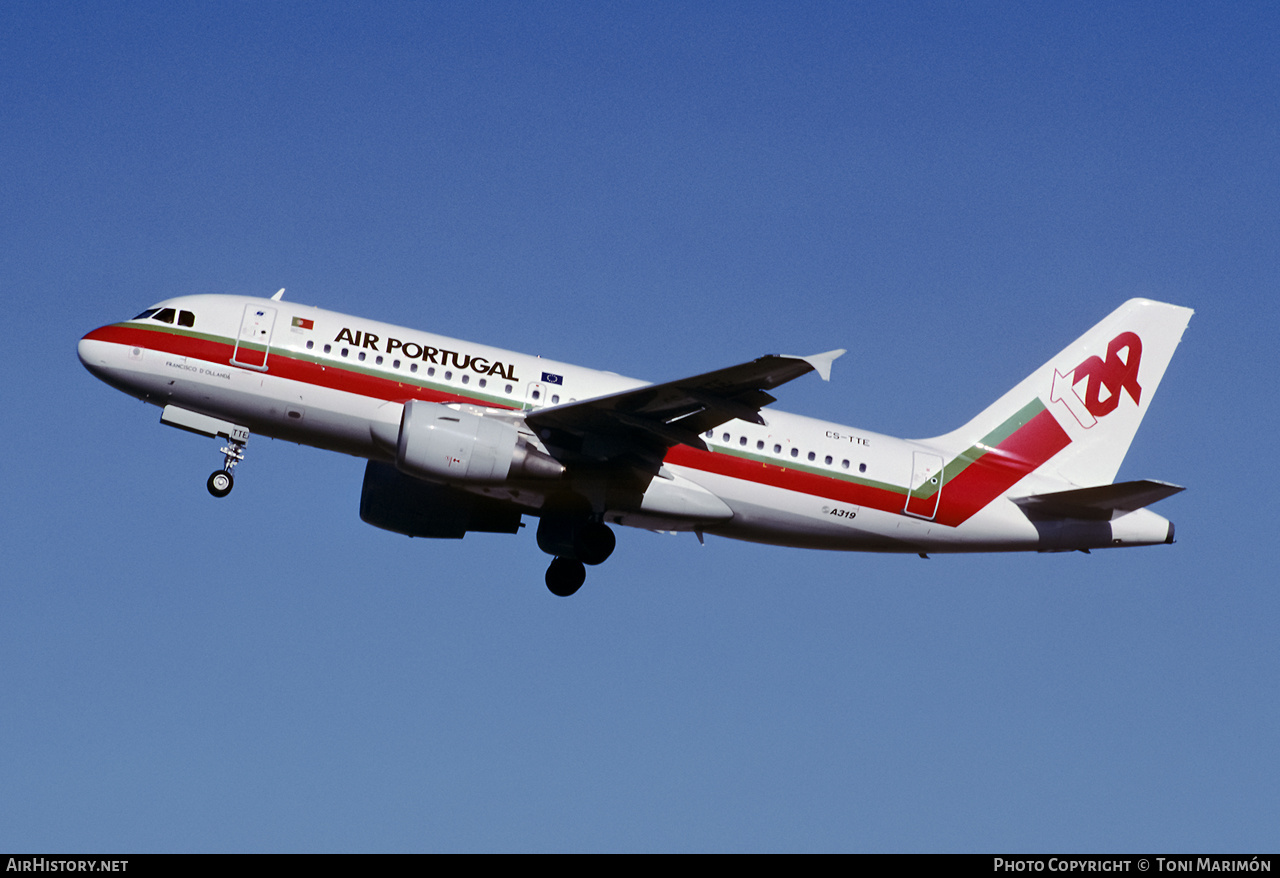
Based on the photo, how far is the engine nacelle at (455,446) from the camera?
94.6 ft

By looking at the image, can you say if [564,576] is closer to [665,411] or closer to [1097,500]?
[665,411]

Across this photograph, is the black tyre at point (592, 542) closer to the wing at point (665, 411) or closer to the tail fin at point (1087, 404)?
the wing at point (665, 411)

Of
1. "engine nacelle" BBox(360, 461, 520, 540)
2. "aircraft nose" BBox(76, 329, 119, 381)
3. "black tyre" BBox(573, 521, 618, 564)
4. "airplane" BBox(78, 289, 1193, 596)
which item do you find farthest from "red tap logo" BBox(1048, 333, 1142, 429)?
"aircraft nose" BBox(76, 329, 119, 381)

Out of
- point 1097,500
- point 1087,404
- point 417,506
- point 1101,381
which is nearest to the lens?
point 1097,500

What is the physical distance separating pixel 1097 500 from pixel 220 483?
1907 cm

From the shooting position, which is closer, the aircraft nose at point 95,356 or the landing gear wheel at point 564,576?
the aircraft nose at point 95,356

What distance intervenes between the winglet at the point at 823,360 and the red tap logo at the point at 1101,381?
447 inches

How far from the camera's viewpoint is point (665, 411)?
96.9 ft

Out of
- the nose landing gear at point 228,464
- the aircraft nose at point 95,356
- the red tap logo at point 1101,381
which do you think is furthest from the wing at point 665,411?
the red tap logo at point 1101,381

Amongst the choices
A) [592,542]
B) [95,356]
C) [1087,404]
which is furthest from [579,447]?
[1087,404]
